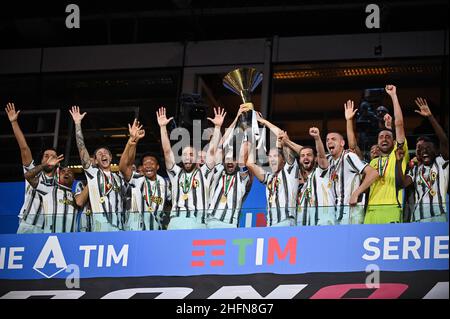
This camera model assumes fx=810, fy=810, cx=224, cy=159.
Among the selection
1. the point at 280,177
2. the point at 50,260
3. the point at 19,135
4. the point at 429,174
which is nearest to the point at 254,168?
the point at 280,177

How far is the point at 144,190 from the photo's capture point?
6902mm

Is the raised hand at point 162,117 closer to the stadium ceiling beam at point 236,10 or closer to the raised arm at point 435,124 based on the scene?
the stadium ceiling beam at point 236,10

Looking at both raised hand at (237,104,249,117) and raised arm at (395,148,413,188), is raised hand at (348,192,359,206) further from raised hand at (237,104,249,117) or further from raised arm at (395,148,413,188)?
raised hand at (237,104,249,117)

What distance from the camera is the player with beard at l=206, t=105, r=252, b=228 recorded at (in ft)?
21.1

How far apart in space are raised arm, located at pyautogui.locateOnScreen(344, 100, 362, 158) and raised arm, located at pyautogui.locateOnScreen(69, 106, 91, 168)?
233 centimetres

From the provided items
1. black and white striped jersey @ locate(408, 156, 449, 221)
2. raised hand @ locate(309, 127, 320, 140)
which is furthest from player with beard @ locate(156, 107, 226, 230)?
black and white striped jersey @ locate(408, 156, 449, 221)

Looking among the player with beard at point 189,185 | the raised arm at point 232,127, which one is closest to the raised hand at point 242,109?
the raised arm at point 232,127

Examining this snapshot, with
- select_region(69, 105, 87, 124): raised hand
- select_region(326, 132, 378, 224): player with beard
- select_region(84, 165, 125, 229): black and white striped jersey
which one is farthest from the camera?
select_region(69, 105, 87, 124): raised hand

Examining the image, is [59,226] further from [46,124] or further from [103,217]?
[46,124]

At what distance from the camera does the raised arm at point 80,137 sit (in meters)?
7.35

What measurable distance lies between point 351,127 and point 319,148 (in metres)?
0.39

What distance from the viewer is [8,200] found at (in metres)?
7.32

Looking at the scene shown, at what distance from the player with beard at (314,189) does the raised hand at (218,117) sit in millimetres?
668
